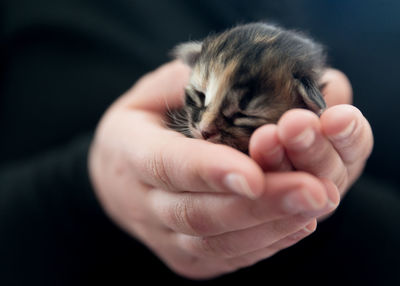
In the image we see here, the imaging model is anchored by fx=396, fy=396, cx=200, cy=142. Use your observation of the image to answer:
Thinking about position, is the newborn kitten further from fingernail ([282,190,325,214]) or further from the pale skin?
fingernail ([282,190,325,214])

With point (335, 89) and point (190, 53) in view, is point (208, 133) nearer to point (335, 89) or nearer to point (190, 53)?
point (190, 53)

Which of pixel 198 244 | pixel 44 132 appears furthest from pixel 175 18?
pixel 198 244

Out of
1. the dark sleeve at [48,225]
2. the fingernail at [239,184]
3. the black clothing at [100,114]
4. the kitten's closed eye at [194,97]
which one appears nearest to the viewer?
the fingernail at [239,184]

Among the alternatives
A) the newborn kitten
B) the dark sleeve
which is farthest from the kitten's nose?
the dark sleeve

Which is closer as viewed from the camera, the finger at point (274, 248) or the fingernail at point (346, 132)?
the fingernail at point (346, 132)

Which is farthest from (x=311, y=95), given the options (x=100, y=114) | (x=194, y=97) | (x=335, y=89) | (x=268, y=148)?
(x=100, y=114)

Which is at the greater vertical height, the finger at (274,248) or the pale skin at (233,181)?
the pale skin at (233,181)

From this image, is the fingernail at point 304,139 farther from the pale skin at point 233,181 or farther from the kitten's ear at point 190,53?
the kitten's ear at point 190,53

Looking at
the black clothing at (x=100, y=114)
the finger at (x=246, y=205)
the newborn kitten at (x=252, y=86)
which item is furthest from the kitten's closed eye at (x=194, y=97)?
the black clothing at (x=100, y=114)
